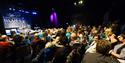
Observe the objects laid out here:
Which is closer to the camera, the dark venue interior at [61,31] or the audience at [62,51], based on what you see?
the audience at [62,51]

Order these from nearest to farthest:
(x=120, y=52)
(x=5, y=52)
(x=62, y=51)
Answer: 1. (x=120, y=52)
2. (x=62, y=51)
3. (x=5, y=52)

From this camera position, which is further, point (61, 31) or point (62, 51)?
point (61, 31)

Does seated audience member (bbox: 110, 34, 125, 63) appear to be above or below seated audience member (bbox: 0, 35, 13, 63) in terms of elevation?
above

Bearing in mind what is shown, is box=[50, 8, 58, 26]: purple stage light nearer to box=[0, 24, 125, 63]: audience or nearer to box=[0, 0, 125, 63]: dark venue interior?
box=[0, 0, 125, 63]: dark venue interior

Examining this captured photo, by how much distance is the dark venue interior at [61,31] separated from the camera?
445cm

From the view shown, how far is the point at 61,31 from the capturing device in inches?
214

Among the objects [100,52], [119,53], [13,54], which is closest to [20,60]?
[13,54]

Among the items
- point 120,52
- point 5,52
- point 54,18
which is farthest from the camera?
point 54,18

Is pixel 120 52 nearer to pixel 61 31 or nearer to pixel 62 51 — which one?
pixel 62 51

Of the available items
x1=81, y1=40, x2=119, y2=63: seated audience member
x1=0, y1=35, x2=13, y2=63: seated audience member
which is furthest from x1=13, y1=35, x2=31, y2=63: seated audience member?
x1=81, y1=40, x2=119, y2=63: seated audience member

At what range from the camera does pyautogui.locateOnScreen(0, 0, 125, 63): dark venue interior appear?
445 cm

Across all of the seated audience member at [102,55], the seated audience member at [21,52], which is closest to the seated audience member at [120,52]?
the seated audience member at [102,55]

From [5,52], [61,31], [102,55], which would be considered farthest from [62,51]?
[102,55]

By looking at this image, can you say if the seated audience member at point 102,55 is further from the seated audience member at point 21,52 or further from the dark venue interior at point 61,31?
the seated audience member at point 21,52
